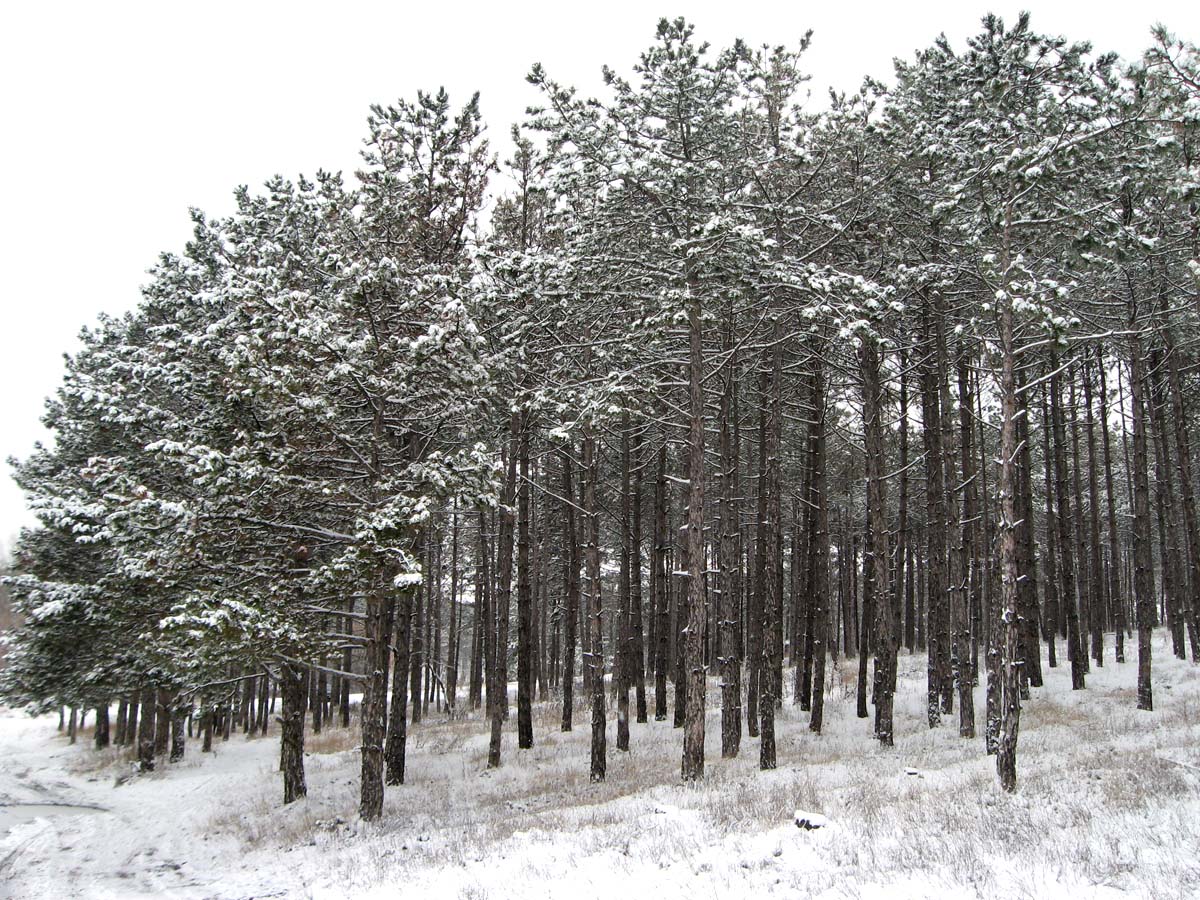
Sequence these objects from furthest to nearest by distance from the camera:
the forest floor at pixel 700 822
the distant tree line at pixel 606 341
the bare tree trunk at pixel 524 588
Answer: the bare tree trunk at pixel 524 588, the distant tree line at pixel 606 341, the forest floor at pixel 700 822

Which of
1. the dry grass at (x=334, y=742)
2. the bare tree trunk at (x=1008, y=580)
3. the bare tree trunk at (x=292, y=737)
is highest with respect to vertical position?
the bare tree trunk at (x=1008, y=580)

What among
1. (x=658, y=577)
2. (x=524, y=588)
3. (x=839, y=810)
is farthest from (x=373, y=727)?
(x=658, y=577)

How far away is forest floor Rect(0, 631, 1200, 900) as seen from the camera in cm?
765

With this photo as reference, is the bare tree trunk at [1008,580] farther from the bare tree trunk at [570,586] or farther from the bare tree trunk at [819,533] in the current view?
the bare tree trunk at [570,586]

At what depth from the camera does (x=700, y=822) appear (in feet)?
33.8

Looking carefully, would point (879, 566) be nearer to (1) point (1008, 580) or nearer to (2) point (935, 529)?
(2) point (935, 529)

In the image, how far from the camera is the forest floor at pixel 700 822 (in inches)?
301

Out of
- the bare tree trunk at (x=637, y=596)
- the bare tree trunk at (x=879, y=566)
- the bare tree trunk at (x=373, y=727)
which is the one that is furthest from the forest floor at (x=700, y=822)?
the bare tree trunk at (x=637, y=596)

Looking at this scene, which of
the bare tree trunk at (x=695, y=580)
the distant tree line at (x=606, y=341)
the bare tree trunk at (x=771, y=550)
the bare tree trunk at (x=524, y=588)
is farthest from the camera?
the bare tree trunk at (x=524, y=588)

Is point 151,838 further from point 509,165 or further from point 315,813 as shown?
point 509,165

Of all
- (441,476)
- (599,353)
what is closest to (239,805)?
(441,476)

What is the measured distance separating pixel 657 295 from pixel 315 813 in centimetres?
1236

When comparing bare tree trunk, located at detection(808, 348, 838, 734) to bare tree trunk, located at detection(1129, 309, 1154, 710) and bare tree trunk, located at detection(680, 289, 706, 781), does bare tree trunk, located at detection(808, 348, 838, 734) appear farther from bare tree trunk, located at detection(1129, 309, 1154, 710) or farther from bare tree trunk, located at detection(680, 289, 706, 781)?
bare tree trunk, located at detection(1129, 309, 1154, 710)

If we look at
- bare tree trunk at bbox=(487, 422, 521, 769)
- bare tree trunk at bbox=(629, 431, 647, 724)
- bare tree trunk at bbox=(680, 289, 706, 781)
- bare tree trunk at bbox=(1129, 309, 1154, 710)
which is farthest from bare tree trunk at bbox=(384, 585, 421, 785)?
bare tree trunk at bbox=(1129, 309, 1154, 710)
